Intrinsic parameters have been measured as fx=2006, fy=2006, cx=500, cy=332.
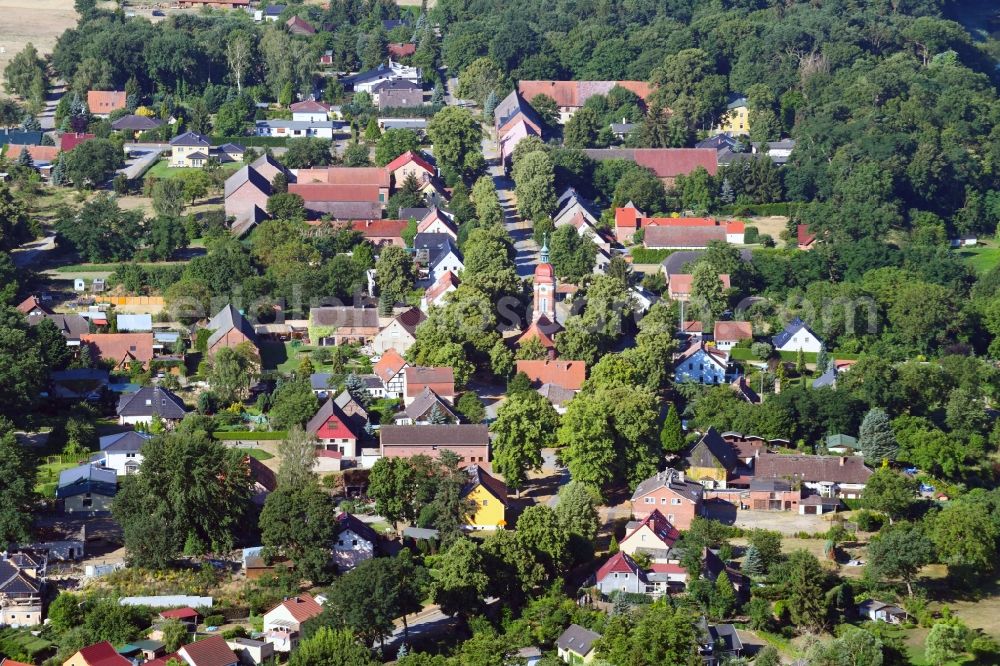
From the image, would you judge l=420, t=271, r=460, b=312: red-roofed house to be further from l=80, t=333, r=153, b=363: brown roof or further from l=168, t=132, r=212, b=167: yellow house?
l=168, t=132, r=212, b=167: yellow house

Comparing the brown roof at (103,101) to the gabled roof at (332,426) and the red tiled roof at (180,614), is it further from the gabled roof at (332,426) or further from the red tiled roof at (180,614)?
the red tiled roof at (180,614)

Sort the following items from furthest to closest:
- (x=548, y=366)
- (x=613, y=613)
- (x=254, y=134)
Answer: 1. (x=254, y=134)
2. (x=548, y=366)
3. (x=613, y=613)

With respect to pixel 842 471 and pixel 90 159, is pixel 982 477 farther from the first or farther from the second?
pixel 90 159

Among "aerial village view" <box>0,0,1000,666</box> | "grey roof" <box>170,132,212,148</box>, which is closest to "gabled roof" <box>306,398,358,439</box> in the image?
"aerial village view" <box>0,0,1000,666</box>

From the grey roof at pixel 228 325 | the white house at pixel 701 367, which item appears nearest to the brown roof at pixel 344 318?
the grey roof at pixel 228 325

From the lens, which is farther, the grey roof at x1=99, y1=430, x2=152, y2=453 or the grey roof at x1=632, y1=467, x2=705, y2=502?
the grey roof at x1=99, y1=430, x2=152, y2=453

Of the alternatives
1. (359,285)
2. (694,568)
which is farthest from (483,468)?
(359,285)

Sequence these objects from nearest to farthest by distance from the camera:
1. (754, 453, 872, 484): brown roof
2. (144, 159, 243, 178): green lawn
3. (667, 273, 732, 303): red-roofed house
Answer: (754, 453, 872, 484): brown roof
(667, 273, 732, 303): red-roofed house
(144, 159, 243, 178): green lawn

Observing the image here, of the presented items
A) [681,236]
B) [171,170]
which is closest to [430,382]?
[681,236]
